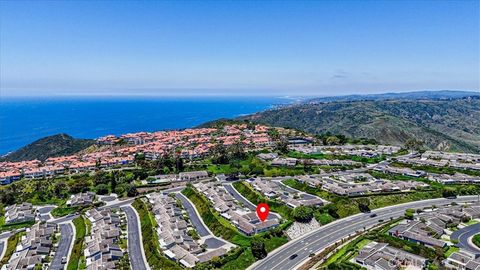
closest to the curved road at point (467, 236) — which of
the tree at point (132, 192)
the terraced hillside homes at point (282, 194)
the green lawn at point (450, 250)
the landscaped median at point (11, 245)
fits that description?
the green lawn at point (450, 250)

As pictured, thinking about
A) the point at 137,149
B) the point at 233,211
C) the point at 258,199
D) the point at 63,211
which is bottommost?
the point at 63,211

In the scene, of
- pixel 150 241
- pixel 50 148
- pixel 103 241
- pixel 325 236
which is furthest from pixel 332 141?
pixel 50 148

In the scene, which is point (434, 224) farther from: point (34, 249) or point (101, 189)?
point (101, 189)

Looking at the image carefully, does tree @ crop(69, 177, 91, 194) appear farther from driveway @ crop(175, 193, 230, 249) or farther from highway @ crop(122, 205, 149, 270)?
driveway @ crop(175, 193, 230, 249)

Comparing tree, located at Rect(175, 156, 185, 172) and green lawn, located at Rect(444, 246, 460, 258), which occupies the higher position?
green lawn, located at Rect(444, 246, 460, 258)

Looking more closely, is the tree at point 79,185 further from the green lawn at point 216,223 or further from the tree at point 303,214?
the tree at point 303,214

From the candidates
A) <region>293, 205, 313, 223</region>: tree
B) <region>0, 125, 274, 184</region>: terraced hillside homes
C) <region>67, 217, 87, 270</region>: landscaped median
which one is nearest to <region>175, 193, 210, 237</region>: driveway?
<region>293, 205, 313, 223</region>: tree
